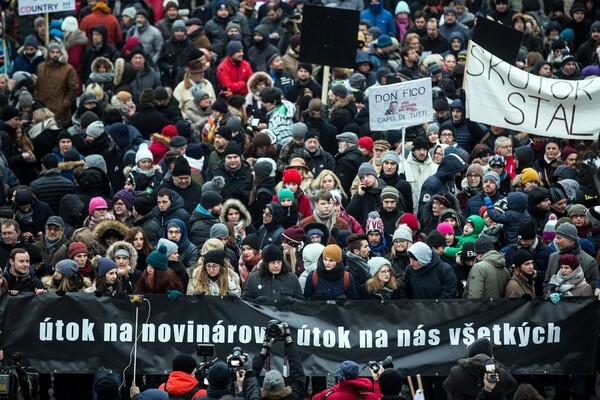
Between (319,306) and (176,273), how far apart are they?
154 cm

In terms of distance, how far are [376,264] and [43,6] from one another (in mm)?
9627

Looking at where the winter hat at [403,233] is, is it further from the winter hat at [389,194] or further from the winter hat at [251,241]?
the winter hat at [251,241]

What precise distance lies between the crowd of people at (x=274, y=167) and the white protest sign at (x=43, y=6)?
47cm

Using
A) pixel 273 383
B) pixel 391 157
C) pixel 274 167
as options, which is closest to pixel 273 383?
pixel 273 383

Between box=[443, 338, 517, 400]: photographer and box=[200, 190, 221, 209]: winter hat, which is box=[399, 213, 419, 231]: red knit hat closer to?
box=[200, 190, 221, 209]: winter hat

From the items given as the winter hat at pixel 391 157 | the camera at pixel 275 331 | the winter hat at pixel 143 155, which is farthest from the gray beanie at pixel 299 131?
the camera at pixel 275 331

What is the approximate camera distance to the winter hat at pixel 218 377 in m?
12.2

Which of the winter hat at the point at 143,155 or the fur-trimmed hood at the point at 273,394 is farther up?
the winter hat at the point at 143,155

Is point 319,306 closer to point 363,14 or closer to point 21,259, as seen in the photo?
point 21,259

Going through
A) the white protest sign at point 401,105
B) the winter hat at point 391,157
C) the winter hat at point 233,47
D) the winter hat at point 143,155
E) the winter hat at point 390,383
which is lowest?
the winter hat at point 390,383

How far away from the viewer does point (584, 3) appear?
80.1ft

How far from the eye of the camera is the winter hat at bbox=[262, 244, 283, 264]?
14.8 metres

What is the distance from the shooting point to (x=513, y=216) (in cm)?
1606

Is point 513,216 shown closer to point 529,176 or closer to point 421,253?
point 529,176
